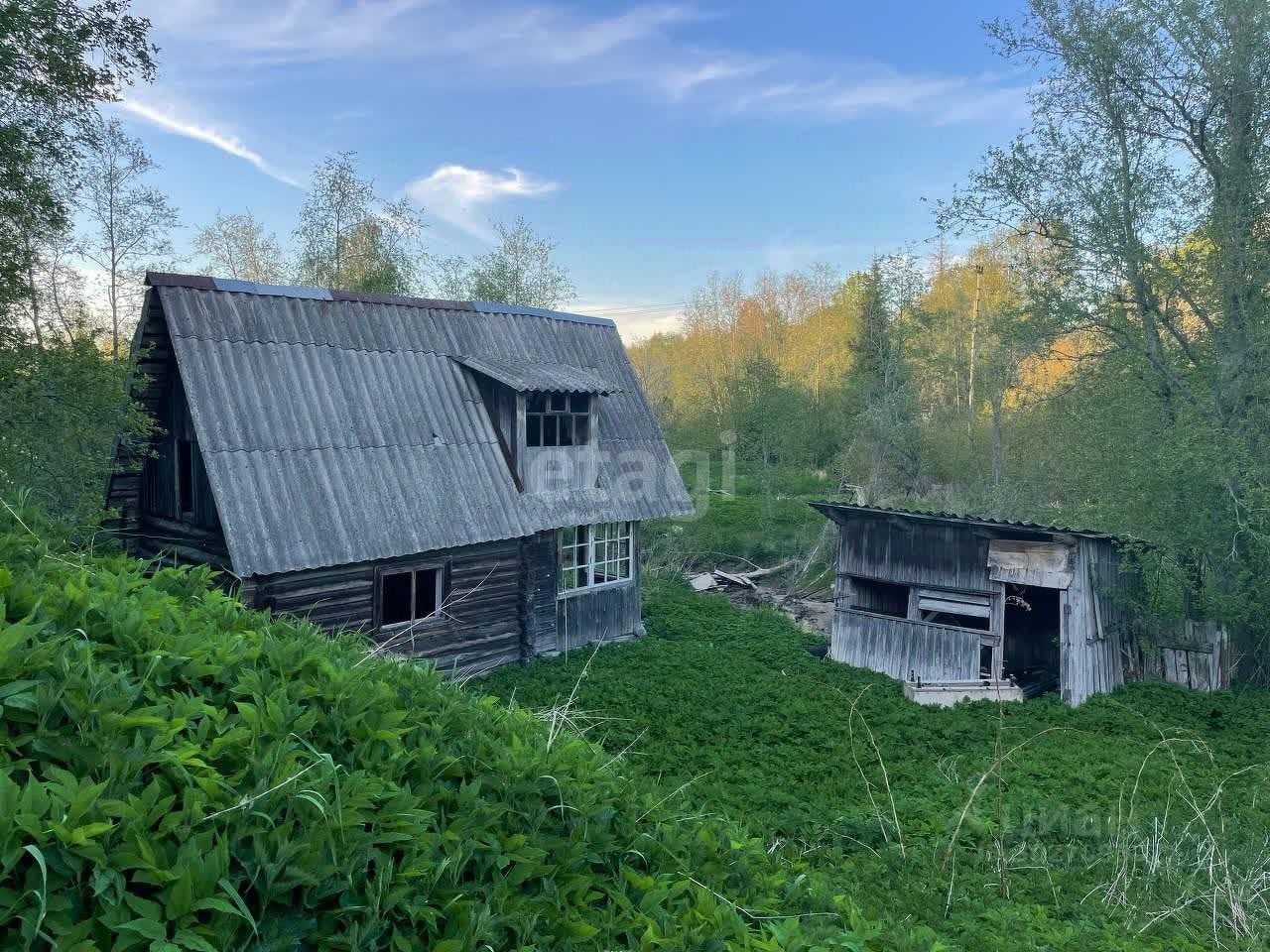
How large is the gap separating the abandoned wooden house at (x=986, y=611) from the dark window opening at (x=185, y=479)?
38.0 ft

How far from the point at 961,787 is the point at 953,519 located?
6.29 m

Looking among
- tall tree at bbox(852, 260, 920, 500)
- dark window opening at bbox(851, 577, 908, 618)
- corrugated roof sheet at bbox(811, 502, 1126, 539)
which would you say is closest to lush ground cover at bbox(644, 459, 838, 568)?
tall tree at bbox(852, 260, 920, 500)

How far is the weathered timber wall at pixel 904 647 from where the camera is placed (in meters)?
13.9

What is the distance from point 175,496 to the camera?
466 inches

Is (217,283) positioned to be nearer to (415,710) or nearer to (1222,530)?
(415,710)

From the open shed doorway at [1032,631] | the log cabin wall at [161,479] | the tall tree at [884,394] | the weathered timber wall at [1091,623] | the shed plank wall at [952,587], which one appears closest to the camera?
the log cabin wall at [161,479]

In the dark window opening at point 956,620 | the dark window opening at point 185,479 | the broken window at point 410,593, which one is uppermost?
the dark window opening at point 185,479

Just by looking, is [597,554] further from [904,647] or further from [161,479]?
[161,479]

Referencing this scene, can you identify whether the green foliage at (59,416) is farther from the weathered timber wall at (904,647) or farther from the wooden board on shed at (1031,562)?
the wooden board on shed at (1031,562)

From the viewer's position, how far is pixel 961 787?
28.6 feet

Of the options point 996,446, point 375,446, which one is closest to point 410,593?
point 375,446

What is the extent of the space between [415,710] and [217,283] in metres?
10.3

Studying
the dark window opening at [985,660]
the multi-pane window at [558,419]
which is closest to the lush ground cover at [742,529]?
→ the dark window opening at [985,660]

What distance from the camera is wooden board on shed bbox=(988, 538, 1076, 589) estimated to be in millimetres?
13180
